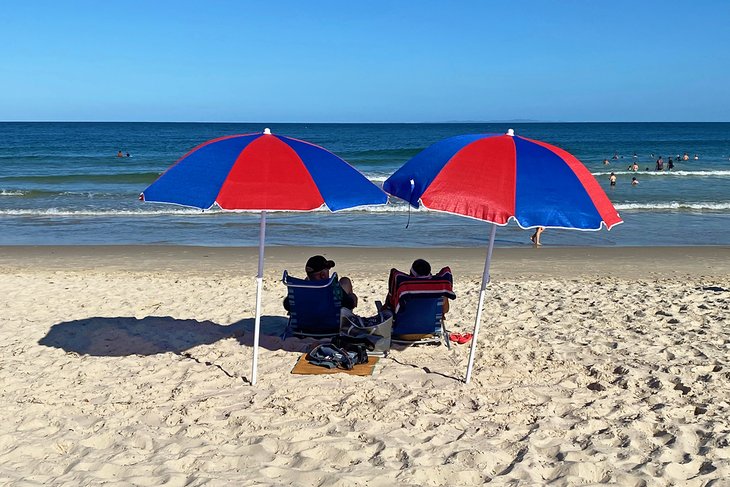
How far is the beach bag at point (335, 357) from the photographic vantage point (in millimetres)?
6285

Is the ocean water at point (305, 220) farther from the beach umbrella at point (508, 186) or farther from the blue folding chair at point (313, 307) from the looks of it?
the beach umbrella at point (508, 186)

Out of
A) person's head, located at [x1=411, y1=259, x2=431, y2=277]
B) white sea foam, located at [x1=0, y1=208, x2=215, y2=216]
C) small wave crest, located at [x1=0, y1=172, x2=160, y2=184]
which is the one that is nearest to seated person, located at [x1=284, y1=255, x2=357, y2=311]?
person's head, located at [x1=411, y1=259, x2=431, y2=277]

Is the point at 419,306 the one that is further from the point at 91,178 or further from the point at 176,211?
the point at 91,178

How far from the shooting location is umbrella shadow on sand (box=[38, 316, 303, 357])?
6.93 meters

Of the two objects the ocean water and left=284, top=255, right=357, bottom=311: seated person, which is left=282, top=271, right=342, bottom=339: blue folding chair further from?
the ocean water

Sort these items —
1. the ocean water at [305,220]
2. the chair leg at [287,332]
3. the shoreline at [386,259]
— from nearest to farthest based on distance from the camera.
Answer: the chair leg at [287,332] → the shoreline at [386,259] → the ocean water at [305,220]

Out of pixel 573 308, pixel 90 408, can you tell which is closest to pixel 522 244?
pixel 573 308

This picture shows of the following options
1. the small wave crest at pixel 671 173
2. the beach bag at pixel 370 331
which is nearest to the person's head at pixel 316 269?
the beach bag at pixel 370 331

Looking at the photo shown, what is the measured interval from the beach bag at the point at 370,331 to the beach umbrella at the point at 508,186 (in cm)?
159

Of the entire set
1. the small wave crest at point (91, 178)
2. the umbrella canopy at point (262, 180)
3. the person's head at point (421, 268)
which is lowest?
the small wave crest at point (91, 178)

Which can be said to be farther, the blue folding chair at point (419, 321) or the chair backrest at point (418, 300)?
the blue folding chair at point (419, 321)

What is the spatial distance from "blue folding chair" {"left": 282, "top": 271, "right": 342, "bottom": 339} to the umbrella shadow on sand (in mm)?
210

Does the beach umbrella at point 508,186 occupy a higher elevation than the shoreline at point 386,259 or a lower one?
higher

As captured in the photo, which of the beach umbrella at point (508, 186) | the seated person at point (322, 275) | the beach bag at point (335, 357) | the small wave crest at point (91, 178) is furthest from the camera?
the small wave crest at point (91, 178)
